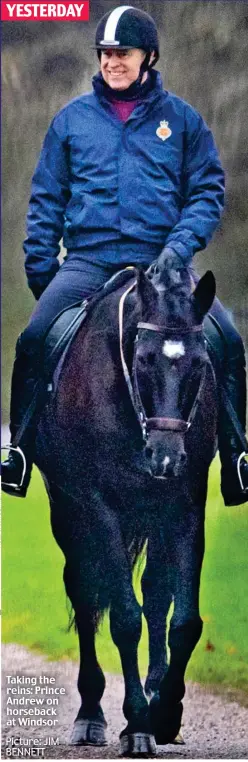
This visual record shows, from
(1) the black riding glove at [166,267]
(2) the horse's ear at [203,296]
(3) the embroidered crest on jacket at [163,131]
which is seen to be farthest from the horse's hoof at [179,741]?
(3) the embroidered crest on jacket at [163,131]

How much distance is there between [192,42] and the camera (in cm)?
674

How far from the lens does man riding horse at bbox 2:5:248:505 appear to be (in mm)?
6531

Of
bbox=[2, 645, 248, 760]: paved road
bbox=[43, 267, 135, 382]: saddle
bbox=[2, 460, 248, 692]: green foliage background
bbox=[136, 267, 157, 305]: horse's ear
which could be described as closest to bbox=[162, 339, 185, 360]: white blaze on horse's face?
bbox=[136, 267, 157, 305]: horse's ear

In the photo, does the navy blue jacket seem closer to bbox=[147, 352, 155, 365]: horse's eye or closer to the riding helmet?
the riding helmet

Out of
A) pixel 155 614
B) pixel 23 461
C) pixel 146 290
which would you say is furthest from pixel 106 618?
pixel 146 290

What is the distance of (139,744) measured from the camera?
6.46 m

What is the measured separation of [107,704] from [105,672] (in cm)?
17

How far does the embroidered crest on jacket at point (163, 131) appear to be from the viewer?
6.57 m

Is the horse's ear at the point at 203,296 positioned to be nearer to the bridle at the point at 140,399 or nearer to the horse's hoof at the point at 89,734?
the bridle at the point at 140,399

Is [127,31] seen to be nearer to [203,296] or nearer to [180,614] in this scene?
[203,296]

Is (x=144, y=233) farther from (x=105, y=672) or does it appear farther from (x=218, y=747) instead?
(x=218, y=747)

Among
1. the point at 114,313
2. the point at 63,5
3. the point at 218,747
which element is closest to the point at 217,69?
the point at 63,5

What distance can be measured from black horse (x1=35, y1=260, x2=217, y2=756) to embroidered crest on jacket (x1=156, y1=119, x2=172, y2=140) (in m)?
0.81

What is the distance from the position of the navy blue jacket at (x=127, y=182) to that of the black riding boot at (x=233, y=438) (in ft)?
2.16
